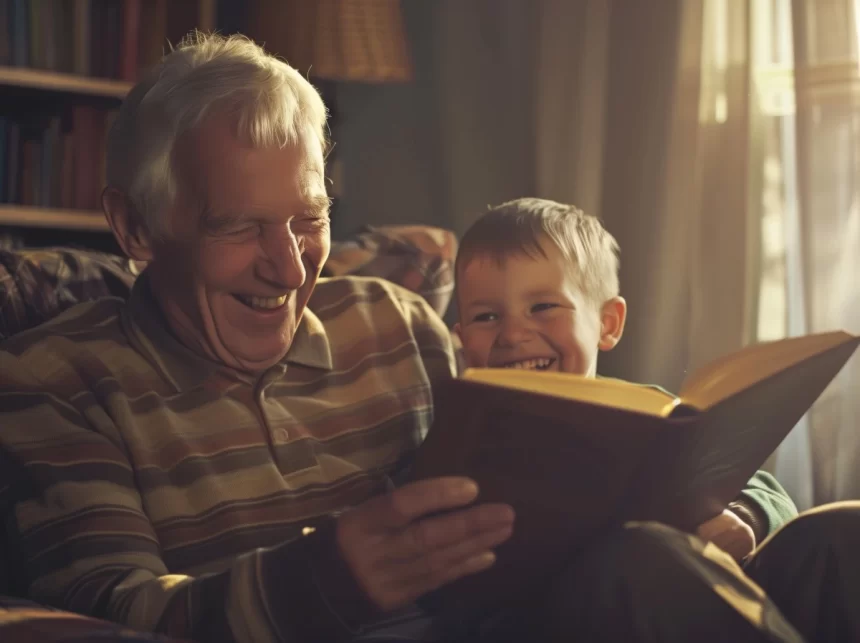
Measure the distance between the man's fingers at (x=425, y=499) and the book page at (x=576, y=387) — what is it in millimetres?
97

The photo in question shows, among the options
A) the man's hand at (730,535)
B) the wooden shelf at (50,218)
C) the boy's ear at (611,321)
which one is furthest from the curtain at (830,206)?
the wooden shelf at (50,218)

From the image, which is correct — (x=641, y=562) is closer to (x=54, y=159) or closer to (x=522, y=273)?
(x=522, y=273)

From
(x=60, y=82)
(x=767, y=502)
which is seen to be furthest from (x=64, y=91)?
(x=767, y=502)

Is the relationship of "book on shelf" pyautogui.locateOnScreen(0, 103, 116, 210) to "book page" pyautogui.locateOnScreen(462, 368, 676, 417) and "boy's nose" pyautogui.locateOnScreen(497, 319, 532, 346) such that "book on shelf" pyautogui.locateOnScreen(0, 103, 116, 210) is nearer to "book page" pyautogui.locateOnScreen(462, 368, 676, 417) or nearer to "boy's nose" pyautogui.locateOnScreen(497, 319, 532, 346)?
"boy's nose" pyautogui.locateOnScreen(497, 319, 532, 346)

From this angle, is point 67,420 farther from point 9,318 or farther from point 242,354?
point 9,318

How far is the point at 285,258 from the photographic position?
119 centimetres

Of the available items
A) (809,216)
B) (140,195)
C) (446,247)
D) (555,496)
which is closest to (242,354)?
(140,195)

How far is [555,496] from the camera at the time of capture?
848mm

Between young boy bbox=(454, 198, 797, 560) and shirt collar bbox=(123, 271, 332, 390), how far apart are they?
0.24 m

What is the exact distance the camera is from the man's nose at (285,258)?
3.92 feet

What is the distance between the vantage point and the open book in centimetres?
79

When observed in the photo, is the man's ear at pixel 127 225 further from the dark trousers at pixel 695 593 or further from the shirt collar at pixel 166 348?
the dark trousers at pixel 695 593

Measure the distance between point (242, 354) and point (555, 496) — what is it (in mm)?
506

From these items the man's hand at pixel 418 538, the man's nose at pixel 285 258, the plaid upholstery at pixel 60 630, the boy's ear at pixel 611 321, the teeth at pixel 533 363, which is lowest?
the plaid upholstery at pixel 60 630
